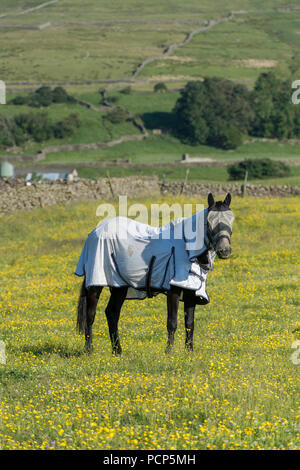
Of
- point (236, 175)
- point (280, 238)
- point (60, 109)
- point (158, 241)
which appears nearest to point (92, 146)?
point (60, 109)

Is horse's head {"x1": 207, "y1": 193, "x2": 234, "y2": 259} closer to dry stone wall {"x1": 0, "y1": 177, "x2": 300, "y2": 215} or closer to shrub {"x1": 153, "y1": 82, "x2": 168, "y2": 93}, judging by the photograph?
dry stone wall {"x1": 0, "y1": 177, "x2": 300, "y2": 215}

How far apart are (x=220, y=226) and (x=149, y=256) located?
1.69 meters

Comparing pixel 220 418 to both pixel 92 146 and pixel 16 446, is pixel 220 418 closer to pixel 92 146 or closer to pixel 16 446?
pixel 16 446

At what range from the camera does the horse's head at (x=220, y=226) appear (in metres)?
9.95

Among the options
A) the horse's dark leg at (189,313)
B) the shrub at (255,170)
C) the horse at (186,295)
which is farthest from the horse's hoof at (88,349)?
the shrub at (255,170)

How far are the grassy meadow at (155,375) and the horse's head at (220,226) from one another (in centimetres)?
184

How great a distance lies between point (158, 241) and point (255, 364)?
9.09ft

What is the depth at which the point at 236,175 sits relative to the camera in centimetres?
6988

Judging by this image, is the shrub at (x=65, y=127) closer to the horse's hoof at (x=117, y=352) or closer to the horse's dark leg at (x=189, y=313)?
the horse's hoof at (x=117, y=352)

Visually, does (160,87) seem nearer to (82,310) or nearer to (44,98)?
(44,98)

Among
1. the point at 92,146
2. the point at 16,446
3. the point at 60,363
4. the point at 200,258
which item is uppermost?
the point at 200,258

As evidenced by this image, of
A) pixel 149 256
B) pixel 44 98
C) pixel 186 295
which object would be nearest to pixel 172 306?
pixel 186 295

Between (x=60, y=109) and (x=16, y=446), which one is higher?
(x=16, y=446)

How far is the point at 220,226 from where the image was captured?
10.1 m
